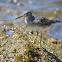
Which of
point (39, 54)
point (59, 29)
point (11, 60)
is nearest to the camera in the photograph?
point (11, 60)

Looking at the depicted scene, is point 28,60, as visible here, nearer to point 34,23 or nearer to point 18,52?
point 18,52

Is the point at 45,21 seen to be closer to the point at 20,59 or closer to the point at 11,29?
the point at 11,29

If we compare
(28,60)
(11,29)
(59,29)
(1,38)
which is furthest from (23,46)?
(59,29)

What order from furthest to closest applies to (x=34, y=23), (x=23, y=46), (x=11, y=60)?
(x=34, y=23), (x=23, y=46), (x=11, y=60)

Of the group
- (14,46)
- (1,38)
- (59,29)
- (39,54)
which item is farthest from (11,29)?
(59,29)

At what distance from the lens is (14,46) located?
2832mm

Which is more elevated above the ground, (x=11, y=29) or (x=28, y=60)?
(x=11, y=29)

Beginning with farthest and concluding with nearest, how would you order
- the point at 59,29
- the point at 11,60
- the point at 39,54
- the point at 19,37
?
1. the point at 59,29
2. the point at 19,37
3. the point at 39,54
4. the point at 11,60

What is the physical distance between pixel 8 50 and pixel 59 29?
18.8 ft

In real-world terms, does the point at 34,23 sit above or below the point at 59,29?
above

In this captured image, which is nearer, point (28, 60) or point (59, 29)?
point (28, 60)

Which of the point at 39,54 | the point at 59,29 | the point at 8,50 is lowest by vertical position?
the point at 59,29

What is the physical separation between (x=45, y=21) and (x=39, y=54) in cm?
262

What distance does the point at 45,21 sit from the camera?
5352 mm
